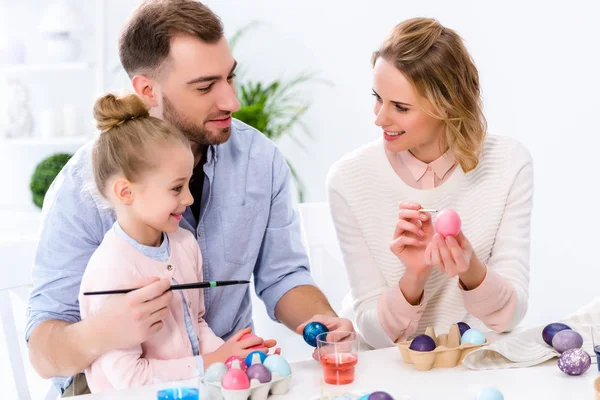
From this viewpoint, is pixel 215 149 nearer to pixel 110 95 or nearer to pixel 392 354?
pixel 110 95

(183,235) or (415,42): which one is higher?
(415,42)

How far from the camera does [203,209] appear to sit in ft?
6.70

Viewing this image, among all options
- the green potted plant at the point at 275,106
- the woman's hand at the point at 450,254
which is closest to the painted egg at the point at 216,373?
the woman's hand at the point at 450,254

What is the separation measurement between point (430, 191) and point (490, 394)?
2.86 feet

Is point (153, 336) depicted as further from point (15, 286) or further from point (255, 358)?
point (15, 286)

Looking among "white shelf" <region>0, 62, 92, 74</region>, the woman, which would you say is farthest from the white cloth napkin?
"white shelf" <region>0, 62, 92, 74</region>

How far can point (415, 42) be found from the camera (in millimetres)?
1988

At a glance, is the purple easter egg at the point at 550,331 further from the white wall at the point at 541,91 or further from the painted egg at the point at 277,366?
the white wall at the point at 541,91

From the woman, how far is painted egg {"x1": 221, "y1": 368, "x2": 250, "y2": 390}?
1.96ft

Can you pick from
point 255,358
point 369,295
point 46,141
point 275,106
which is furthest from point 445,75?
point 46,141

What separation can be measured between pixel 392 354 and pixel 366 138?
2.84 metres

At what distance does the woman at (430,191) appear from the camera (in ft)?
6.19

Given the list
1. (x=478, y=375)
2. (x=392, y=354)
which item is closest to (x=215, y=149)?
(x=392, y=354)

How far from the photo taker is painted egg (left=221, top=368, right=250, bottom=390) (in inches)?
52.1
